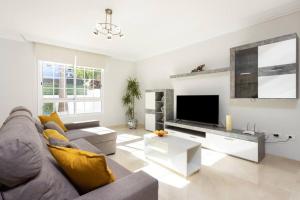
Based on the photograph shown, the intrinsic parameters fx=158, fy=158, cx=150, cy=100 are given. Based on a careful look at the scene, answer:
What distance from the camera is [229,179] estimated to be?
2178 millimetres

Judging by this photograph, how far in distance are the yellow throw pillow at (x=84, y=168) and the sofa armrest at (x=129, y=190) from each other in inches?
2.6

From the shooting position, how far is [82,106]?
505 cm

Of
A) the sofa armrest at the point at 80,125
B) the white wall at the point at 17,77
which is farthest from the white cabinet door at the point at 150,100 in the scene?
the white wall at the point at 17,77

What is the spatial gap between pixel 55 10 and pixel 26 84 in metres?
2.35

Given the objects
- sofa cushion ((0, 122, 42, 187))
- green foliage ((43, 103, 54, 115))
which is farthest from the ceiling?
sofa cushion ((0, 122, 42, 187))

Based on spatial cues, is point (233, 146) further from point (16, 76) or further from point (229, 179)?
point (16, 76)

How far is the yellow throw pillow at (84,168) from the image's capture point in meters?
1.01

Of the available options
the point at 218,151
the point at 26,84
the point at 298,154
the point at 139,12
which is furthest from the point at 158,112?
the point at 26,84

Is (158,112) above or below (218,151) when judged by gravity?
above

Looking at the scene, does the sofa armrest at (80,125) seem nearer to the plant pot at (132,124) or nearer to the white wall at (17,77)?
the white wall at (17,77)

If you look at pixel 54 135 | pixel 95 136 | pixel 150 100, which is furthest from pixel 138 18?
pixel 150 100

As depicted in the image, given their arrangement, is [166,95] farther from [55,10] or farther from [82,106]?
[55,10]

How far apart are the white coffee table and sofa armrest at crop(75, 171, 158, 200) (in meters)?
1.19

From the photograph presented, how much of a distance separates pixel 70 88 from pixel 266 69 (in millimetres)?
4907
